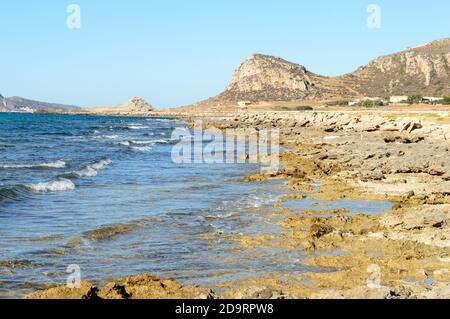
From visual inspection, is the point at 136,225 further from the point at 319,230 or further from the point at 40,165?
the point at 40,165

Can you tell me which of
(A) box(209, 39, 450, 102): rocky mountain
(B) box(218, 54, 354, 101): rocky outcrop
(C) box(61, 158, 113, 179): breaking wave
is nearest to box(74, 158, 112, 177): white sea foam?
(C) box(61, 158, 113, 179): breaking wave

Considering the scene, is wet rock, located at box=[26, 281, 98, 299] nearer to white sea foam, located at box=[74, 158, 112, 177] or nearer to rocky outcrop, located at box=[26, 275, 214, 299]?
rocky outcrop, located at box=[26, 275, 214, 299]

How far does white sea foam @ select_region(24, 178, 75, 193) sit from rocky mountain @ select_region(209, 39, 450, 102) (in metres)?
130

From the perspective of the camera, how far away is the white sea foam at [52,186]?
59.5 ft

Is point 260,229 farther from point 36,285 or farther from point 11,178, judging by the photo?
point 11,178

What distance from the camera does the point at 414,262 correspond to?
28.8 feet

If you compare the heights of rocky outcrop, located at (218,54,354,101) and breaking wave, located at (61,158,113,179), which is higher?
rocky outcrop, located at (218,54,354,101)

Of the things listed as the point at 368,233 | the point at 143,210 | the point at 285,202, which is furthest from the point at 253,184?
the point at 368,233

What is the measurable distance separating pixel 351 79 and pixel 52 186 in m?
166

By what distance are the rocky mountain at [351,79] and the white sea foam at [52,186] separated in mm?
129842

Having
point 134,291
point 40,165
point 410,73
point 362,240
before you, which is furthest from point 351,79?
point 134,291

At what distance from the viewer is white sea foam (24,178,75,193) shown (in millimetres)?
18125

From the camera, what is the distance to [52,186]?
18.7 metres

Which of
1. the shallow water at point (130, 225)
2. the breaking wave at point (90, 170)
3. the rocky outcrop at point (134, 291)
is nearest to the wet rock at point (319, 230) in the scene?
the shallow water at point (130, 225)
